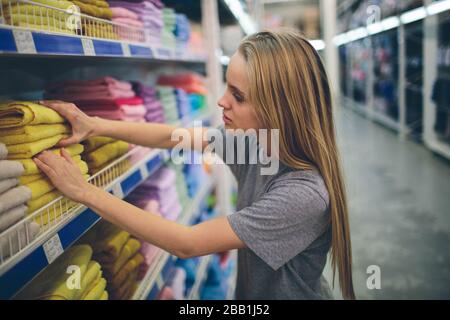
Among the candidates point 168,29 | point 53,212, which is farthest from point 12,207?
point 168,29

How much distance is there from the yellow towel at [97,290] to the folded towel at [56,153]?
38cm

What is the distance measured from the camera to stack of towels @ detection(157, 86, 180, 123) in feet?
7.02

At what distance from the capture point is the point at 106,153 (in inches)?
51.2

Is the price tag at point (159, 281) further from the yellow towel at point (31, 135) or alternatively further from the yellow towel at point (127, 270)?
the yellow towel at point (31, 135)

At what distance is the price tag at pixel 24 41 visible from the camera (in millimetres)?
803

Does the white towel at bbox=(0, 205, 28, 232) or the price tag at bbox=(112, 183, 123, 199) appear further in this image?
the price tag at bbox=(112, 183, 123, 199)

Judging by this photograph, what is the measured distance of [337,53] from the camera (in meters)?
13.7

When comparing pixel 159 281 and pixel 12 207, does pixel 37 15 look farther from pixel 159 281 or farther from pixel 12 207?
pixel 159 281

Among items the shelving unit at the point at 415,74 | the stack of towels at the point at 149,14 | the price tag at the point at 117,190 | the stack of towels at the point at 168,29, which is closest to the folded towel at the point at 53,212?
the price tag at the point at 117,190

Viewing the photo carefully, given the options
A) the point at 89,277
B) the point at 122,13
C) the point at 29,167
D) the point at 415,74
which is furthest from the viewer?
the point at 415,74

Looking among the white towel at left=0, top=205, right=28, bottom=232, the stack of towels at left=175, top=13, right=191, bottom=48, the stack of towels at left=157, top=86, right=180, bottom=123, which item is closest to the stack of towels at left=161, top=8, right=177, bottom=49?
the stack of towels at left=175, top=13, right=191, bottom=48

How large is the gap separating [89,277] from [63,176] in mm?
370

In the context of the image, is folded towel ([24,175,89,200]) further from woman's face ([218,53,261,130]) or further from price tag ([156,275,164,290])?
price tag ([156,275,164,290])
